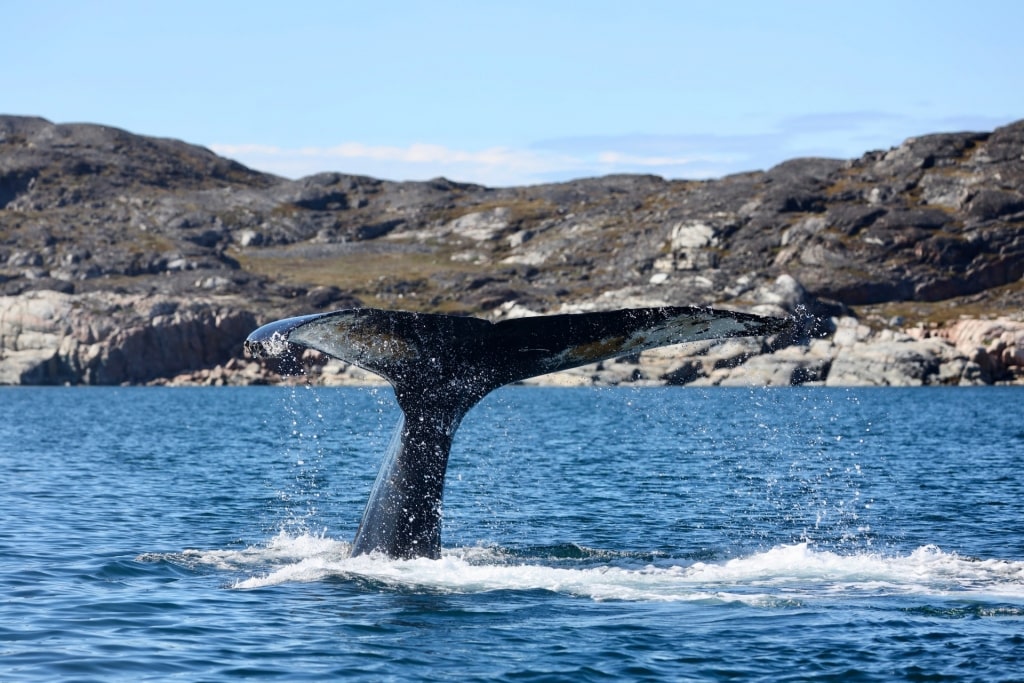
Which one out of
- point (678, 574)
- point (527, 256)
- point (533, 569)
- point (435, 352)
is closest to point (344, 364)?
point (527, 256)

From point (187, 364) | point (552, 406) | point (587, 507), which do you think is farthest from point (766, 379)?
point (587, 507)

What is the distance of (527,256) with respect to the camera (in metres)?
140

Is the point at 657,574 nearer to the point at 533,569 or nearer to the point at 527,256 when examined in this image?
the point at 533,569

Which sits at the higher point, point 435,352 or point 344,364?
point 435,352

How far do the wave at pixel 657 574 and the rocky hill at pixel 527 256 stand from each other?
68.4m

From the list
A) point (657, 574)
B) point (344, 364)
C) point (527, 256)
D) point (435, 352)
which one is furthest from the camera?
point (527, 256)

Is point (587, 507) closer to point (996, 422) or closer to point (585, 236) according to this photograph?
point (996, 422)

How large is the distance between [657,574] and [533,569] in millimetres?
1374

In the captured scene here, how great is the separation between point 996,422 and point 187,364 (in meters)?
70.9

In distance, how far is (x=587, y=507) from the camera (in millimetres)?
21266

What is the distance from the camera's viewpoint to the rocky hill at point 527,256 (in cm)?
9319

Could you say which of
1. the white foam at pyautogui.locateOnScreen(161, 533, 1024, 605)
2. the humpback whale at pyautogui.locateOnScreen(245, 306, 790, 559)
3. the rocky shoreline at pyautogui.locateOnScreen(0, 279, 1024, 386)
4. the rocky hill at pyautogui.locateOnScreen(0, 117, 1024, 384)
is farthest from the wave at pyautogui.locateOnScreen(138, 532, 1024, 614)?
the rocky hill at pyautogui.locateOnScreen(0, 117, 1024, 384)

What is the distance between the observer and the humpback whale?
1118 cm

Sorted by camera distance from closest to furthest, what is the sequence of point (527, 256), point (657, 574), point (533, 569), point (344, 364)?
point (657, 574)
point (533, 569)
point (344, 364)
point (527, 256)
